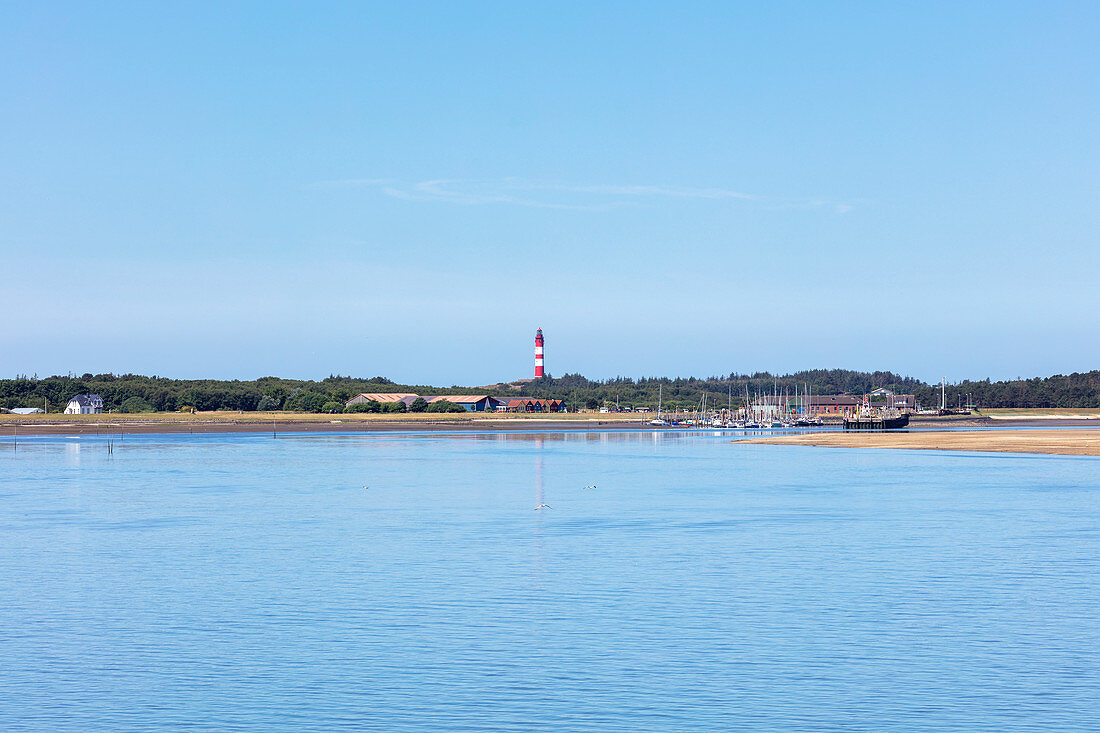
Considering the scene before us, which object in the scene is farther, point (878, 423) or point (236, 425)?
point (236, 425)

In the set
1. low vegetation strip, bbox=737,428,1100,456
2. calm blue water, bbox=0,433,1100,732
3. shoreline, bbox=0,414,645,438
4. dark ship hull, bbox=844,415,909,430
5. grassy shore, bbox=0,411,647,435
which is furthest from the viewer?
dark ship hull, bbox=844,415,909,430

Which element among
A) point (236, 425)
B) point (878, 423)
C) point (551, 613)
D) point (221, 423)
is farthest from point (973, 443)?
point (221, 423)

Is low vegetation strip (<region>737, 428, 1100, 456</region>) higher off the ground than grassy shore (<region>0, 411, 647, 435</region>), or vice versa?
grassy shore (<region>0, 411, 647, 435</region>)

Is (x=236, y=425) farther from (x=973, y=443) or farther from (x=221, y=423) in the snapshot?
(x=973, y=443)

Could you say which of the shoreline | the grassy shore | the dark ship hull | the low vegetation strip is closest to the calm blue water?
the low vegetation strip

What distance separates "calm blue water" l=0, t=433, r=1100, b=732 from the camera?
15930 millimetres

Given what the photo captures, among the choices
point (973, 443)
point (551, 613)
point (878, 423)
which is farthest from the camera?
point (878, 423)

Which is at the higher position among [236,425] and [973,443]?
[236,425]

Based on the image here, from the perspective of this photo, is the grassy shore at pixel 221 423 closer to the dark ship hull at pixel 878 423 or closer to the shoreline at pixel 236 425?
the shoreline at pixel 236 425

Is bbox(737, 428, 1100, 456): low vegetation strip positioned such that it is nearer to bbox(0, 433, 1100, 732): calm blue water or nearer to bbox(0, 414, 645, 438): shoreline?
bbox(0, 433, 1100, 732): calm blue water

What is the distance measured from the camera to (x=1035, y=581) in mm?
25531

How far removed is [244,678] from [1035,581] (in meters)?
18.5

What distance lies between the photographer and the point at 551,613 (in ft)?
73.8

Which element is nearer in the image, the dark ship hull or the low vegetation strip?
the low vegetation strip
